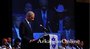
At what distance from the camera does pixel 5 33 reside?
9.74 ft

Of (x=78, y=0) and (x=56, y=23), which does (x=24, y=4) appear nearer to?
(x=56, y=23)

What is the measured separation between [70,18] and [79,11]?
146 mm

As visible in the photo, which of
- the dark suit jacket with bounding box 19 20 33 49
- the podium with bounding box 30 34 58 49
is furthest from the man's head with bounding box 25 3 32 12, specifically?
the podium with bounding box 30 34 58 49

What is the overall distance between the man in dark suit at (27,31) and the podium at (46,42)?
0.06 metres

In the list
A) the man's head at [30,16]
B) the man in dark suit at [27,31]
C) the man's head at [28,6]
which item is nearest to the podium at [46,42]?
the man in dark suit at [27,31]

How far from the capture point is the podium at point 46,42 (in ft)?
10.1

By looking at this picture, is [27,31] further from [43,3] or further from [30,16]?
[43,3]

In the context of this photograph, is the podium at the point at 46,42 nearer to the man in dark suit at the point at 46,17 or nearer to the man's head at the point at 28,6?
the man in dark suit at the point at 46,17

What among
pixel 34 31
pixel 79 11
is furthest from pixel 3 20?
pixel 79 11

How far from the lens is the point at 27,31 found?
305 cm

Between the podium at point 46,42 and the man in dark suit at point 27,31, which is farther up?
the man in dark suit at point 27,31

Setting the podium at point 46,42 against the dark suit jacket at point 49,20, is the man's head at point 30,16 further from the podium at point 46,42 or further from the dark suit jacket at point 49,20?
the podium at point 46,42

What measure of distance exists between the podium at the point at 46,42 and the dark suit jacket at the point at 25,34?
0.07 meters

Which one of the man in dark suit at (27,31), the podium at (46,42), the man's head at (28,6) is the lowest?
the podium at (46,42)
